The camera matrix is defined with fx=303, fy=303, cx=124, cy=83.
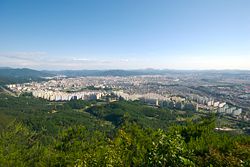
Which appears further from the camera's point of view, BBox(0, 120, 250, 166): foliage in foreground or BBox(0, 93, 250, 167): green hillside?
BBox(0, 93, 250, 167): green hillside

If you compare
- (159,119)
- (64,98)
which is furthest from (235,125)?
(64,98)

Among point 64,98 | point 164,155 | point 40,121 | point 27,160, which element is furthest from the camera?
point 64,98

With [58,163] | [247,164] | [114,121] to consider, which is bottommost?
[114,121]

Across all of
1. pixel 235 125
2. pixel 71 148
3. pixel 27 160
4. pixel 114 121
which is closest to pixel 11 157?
pixel 27 160

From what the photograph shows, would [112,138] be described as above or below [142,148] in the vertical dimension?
below

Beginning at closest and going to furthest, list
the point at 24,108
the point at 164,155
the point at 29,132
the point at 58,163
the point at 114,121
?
the point at 164,155, the point at 58,163, the point at 29,132, the point at 114,121, the point at 24,108

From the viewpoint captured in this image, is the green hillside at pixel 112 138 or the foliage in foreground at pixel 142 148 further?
the green hillside at pixel 112 138

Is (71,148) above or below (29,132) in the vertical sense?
above

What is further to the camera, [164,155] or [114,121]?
[114,121]

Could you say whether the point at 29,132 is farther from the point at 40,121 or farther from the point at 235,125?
the point at 235,125

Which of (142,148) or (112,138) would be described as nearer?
(142,148)
